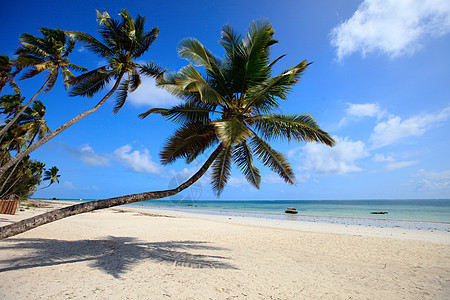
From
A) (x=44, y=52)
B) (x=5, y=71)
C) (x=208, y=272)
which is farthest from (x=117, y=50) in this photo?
(x=208, y=272)

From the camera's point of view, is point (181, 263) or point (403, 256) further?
point (403, 256)

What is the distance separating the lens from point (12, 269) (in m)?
4.92

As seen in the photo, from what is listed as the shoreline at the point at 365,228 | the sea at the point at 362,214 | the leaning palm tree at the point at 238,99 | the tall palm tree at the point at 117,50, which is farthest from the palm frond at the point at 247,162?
the sea at the point at 362,214

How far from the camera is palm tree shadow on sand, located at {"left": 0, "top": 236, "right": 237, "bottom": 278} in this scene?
5.42 meters

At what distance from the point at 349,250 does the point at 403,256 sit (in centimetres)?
161

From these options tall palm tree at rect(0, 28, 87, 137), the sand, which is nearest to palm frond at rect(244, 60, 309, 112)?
the sand

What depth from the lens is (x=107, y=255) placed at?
6.31m

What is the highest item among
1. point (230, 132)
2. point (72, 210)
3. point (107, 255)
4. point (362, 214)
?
point (230, 132)

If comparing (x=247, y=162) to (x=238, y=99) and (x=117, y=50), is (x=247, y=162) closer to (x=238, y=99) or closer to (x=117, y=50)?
(x=238, y=99)

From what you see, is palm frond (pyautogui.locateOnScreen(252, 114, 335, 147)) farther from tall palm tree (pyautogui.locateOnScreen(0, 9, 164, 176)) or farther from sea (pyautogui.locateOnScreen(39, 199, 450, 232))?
sea (pyautogui.locateOnScreen(39, 199, 450, 232))

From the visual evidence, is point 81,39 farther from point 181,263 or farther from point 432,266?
point 432,266

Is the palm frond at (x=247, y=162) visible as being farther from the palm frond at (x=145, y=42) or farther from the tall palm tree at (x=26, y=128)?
the tall palm tree at (x=26, y=128)

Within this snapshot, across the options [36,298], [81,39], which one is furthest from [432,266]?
[81,39]

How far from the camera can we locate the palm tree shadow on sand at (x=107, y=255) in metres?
5.42
